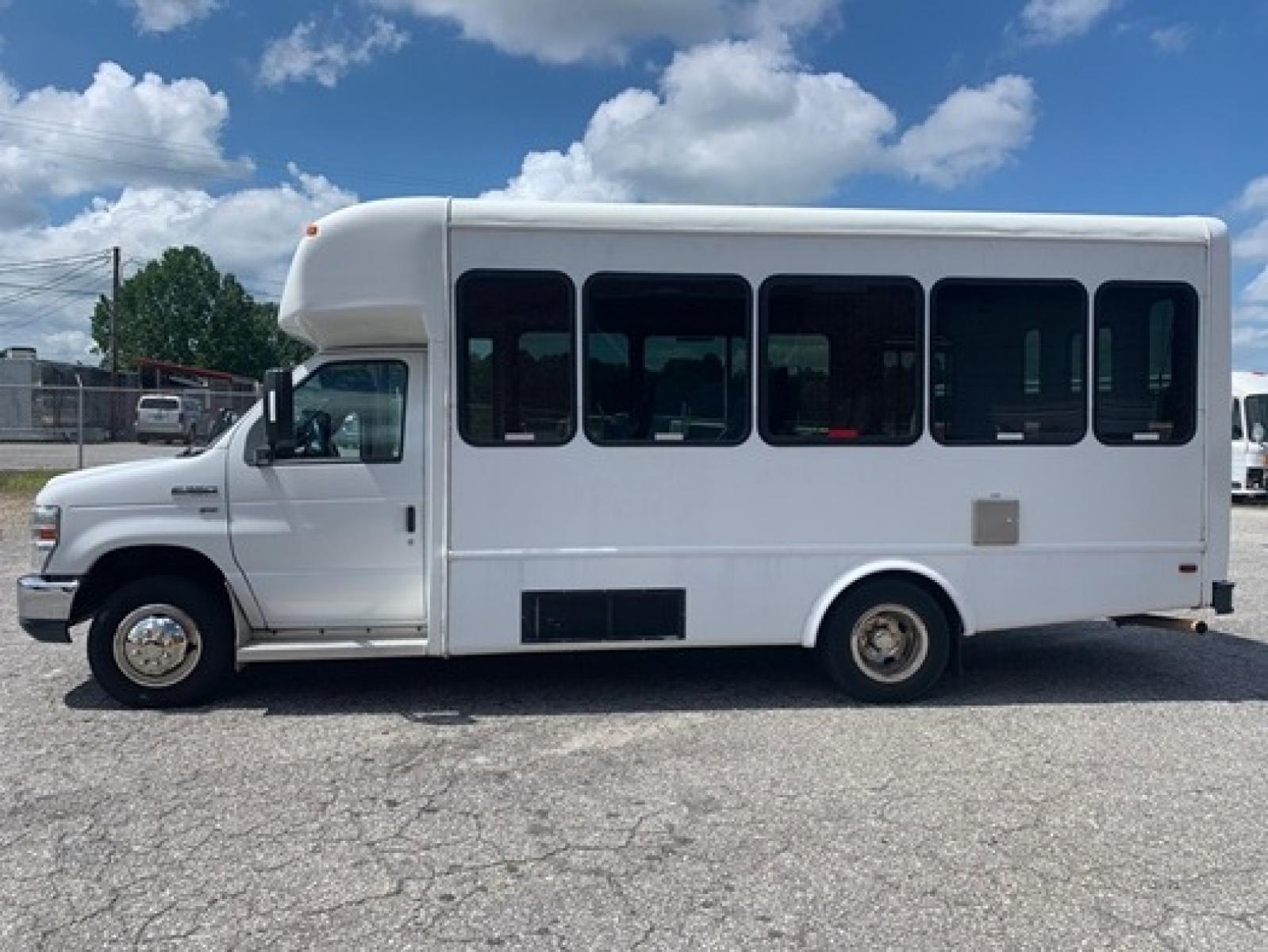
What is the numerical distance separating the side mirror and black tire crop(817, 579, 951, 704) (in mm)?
3353

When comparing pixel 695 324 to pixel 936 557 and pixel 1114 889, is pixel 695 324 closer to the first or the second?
pixel 936 557

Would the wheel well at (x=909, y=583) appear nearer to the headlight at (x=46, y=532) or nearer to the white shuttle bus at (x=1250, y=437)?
the headlight at (x=46, y=532)

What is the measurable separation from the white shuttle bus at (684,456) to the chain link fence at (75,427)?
43.9 ft

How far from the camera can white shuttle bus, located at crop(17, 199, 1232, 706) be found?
19.0 ft

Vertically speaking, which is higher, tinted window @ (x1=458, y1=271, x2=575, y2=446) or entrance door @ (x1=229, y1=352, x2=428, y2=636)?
tinted window @ (x1=458, y1=271, x2=575, y2=446)

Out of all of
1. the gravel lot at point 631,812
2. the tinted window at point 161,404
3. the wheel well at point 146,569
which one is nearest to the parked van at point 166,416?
the tinted window at point 161,404

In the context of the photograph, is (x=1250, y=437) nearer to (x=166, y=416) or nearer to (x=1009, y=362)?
(x=1009, y=362)

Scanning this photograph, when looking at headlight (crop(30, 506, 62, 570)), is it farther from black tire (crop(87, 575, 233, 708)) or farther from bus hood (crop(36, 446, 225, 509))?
black tire (crop(87, 575, 233, 708))

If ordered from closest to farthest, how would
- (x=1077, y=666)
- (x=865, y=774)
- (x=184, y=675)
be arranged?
(x=865, y=774) < (x=184, y=675) < (x=1077, y=666)

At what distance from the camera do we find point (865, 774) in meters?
4.94

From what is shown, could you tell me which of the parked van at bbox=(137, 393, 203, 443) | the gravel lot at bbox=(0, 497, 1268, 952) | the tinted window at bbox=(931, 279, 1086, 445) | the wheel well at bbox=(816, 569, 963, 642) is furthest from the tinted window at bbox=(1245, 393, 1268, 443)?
the parked van at bbox=(137, 393, 203, 443)

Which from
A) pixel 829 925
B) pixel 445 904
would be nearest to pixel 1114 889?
pixel 829 925

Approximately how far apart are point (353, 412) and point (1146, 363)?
15.9 ft

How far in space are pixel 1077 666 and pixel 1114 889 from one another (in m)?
3.62
